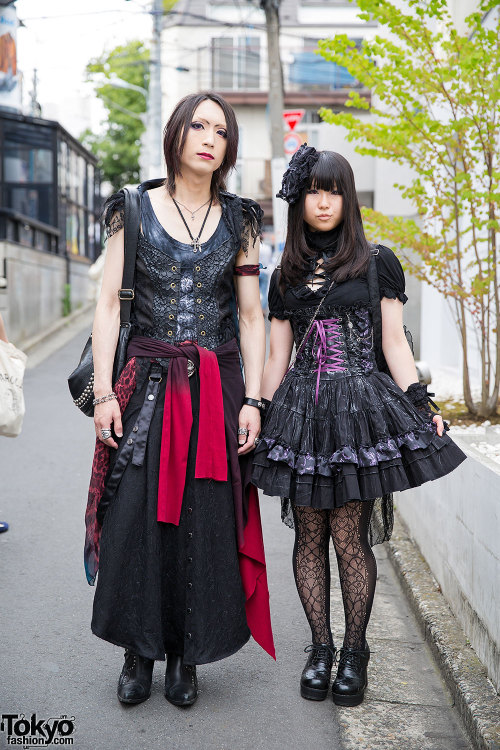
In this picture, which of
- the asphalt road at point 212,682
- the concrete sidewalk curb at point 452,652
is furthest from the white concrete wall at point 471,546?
the asphalt road at point 212,682

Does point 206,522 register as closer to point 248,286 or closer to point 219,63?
point 248,286

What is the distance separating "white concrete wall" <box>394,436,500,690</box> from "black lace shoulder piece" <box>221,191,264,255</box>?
134cm

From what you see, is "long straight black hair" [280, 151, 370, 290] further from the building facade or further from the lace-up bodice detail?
the building facade

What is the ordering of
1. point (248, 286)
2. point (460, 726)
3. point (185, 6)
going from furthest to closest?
point (185, 6) < point (248, 286) < point (460, 726)

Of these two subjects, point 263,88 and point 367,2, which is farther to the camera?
point 263,88

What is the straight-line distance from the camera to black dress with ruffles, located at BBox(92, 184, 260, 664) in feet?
10.4

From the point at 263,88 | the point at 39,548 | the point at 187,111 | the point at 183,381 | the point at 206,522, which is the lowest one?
the point at 39,548

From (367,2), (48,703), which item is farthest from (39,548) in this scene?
(367,2)

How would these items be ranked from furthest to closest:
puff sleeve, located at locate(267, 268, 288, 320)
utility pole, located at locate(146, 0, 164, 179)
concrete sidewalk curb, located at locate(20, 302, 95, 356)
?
utility pole, located at locate(146, 0, 164, 179), concrete sidewalk curb, located at locate(20, 302, 95, 356), puff sleeve, located at locate(267, 268, 288, 320)

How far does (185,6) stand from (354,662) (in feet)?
106

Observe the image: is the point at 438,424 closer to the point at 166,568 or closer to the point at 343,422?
the point at 343,422

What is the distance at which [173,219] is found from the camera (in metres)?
3.30

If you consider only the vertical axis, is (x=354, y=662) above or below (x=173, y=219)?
below

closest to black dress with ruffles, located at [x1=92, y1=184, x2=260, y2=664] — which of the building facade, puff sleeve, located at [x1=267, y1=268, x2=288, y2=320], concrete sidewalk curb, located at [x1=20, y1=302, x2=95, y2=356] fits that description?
puff sleeve, located at [x1=267, y1=268, x2=288, y2=320]
